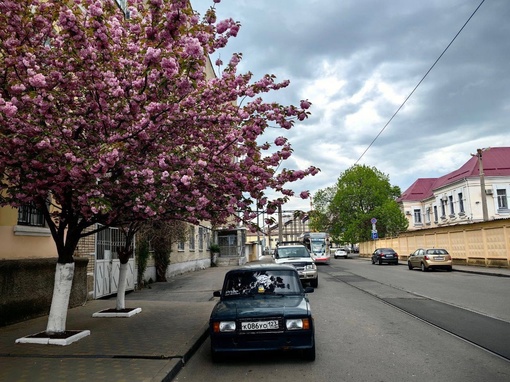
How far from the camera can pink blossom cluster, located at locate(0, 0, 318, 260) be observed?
220 inches

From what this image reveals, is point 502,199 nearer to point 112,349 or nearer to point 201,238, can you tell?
point 201,238

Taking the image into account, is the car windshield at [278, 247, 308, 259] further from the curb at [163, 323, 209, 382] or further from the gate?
the curb at [163, 323, 209, 382]

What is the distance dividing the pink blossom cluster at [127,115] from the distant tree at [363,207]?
52.1 metres

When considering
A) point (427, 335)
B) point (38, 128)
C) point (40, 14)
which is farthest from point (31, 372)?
point (427, 335)

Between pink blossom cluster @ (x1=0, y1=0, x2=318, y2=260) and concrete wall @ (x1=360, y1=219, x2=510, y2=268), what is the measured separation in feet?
65.7

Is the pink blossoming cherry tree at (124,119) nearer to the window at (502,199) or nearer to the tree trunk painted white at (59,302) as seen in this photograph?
the tree trunk painted white at (59,302)

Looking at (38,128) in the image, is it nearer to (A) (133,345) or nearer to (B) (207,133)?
(B) (207,133)

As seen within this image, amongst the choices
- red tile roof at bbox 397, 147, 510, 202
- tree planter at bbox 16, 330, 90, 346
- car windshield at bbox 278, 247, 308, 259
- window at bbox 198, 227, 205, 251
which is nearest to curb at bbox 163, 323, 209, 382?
tree planter at bbox 16, 330, 90, 346

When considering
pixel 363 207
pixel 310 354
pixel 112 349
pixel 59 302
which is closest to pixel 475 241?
pixel 310 354

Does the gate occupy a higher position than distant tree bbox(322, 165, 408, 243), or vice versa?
distant tree bbox(322, 165, 408, 243)

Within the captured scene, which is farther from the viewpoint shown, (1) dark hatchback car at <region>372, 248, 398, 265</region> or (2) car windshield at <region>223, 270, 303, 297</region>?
(1) dark hatchback car at <region>372, 248, 398, 265</region>

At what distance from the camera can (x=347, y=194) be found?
59.2 m

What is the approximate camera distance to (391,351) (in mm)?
6418

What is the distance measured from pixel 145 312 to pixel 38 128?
6.50 meters
